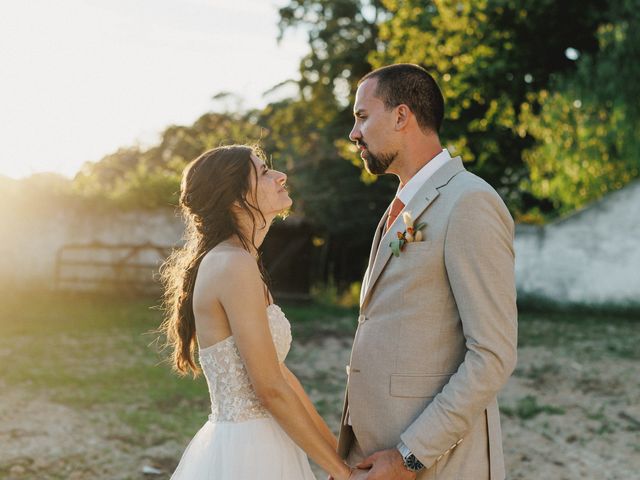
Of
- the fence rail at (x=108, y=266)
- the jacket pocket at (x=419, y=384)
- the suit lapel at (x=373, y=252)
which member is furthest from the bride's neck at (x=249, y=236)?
the fence rail at (x=108, y=266)

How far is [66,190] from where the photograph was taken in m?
19.3

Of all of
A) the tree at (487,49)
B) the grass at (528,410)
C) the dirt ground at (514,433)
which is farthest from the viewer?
the tree at (487,49)

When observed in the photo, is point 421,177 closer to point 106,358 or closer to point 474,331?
point 474,331

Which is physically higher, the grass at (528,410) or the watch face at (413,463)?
the watch face at (413,463)

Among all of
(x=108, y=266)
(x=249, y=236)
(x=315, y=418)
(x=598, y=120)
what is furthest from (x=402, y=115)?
(x=108, y=266)

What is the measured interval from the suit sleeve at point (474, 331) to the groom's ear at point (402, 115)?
1.59 ft

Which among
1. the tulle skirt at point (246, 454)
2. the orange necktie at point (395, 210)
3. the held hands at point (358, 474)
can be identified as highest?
the orange necktie at point (395, 210)

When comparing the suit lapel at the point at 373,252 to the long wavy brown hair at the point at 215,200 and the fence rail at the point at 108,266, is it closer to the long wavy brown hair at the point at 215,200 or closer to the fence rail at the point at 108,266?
the long wavy brown hair at the point at 215,200

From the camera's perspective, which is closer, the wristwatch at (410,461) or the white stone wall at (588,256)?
the wristwatch at (410,461)

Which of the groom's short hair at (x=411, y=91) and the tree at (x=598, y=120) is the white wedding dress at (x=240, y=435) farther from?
the tree at (x=598, y=120)

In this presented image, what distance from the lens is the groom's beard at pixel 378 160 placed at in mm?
2795

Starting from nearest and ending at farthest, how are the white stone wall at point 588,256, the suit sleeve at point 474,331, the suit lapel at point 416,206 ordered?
the suit sleeve at point 474,331, the suit lapel at point 416,206, the white stone wall at point 588,256

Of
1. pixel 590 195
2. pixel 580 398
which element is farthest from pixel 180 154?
pixel 580 398

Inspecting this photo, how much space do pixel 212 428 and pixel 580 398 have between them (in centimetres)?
619
